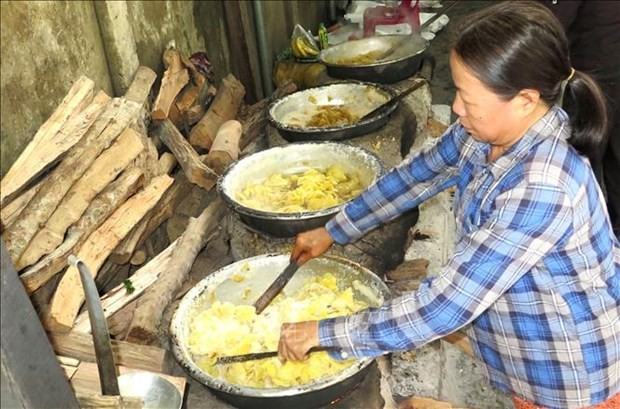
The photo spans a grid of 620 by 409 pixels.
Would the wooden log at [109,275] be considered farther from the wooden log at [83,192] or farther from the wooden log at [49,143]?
the wooden log at [49,143]

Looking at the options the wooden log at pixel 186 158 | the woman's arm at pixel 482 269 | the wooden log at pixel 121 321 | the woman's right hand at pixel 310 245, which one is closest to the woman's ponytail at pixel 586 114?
the woman's arm at pixel 482 269

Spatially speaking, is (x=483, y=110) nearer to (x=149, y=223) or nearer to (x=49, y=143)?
(x=49, y=143)

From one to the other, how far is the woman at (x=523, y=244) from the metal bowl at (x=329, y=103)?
2060mm

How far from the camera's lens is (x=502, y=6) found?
7.36ft

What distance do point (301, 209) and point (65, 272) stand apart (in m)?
1.41

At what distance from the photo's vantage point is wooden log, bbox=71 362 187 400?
282cm

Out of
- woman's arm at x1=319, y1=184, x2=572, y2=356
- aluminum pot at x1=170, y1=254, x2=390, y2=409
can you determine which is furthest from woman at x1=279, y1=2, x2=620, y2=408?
aluminum pot at x1=170, y1=254, x2=390, y2=409

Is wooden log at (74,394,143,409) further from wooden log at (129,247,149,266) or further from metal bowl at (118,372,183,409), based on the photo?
wooden log at (129,247,149,266)

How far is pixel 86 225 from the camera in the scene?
3809mm

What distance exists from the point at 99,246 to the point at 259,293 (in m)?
1.23

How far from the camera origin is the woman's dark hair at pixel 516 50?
2139mm

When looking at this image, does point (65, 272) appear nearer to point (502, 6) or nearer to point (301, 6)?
point (502, 6)

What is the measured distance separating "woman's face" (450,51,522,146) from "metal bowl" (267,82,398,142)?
2.34m

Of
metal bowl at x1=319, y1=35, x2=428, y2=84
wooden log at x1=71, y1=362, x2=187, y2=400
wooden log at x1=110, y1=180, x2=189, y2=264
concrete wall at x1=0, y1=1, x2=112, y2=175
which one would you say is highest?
concrete wall at x1=0, y1=1, x2=112, y2=175
